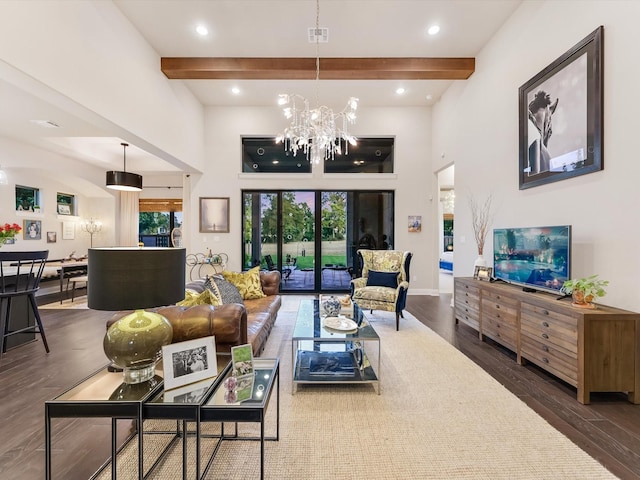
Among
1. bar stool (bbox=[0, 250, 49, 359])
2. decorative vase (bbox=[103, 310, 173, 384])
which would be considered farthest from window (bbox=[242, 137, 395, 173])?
decorative vase (bbox=[103, 310, 173, 384])

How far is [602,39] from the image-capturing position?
2668 mm

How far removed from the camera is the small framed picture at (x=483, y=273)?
3.97 meters

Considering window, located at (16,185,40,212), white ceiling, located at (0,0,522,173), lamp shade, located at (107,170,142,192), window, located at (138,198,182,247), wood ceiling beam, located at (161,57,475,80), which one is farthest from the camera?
window, located at (138,198,182,247)

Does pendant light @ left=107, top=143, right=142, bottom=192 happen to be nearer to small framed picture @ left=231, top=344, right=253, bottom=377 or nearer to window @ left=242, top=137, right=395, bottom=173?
window @ left=242, top=137, right=395, bottom=173

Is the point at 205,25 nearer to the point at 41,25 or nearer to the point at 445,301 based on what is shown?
the point at 41,25

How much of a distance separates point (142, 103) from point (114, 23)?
3.14 feet

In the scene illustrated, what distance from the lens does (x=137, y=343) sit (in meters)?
1.40

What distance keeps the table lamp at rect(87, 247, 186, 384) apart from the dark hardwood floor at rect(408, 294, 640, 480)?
105 inches

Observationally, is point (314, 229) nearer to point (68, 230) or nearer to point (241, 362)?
point (241, 362)

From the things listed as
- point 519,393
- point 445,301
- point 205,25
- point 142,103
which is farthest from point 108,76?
point 445,301

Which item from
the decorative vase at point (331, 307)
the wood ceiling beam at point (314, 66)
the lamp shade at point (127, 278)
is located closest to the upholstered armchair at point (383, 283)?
the decorative vase at point (331, 307)

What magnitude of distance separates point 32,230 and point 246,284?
617 cm

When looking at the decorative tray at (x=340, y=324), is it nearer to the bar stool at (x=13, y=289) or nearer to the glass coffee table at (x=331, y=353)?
the glass coffee table at (x=331, y=353)

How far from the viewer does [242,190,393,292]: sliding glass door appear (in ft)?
22.9
